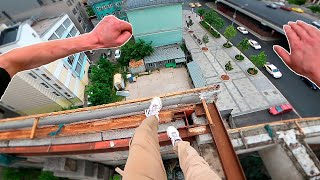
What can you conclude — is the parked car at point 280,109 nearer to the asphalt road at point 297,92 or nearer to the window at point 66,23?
the asphalt road at point 297,92

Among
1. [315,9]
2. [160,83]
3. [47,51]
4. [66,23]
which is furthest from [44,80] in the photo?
[315,9]

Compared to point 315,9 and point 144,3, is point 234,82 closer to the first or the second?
point 144,3

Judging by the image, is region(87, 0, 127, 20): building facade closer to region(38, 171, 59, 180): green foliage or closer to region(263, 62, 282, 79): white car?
region(263, 62, 282, 79): white car

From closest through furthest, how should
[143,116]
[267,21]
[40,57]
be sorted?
[40,57], [143,116], [267,21]

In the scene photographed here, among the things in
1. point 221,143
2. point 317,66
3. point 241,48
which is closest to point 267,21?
point 241,48

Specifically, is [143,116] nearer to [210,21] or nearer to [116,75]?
[116,75]

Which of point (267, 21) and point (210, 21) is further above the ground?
point (210, 21)

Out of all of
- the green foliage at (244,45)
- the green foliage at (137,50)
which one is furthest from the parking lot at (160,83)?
the green foliage at (244,45)
